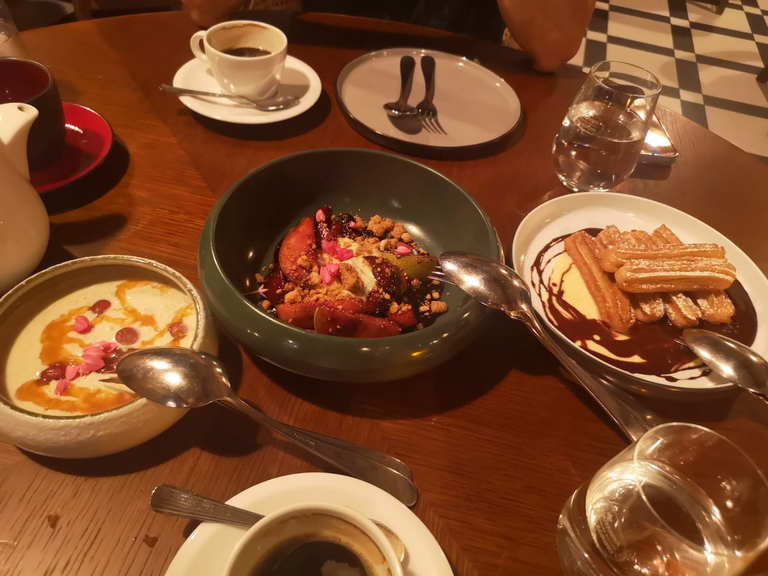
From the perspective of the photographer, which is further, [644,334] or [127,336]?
[644,334]

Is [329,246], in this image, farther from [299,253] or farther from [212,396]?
[212,396]

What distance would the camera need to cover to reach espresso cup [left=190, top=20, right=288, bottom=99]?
2.99 feet

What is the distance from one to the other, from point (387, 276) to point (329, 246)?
99 mm

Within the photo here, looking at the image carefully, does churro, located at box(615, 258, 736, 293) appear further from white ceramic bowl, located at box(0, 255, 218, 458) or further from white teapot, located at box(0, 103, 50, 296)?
white teapot, located at box(0, 103, 50, 296)

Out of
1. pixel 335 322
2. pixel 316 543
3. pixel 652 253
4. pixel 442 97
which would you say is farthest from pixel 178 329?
pixel 442 97

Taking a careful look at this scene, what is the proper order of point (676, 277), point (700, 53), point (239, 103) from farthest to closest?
point (700, 53) < point (239, 103) < point (676, 277)

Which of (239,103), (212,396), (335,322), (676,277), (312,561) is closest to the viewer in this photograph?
(312,561)

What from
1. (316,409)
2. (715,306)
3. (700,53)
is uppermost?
(715,306)

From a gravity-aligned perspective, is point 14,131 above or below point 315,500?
above

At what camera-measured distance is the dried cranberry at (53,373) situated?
0.50 meters

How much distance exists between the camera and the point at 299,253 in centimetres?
67

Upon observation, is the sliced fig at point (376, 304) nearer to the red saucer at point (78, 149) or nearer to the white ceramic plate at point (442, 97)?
the white ceramic plate at point (442, 97)

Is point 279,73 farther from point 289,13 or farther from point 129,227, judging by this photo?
point 129,227

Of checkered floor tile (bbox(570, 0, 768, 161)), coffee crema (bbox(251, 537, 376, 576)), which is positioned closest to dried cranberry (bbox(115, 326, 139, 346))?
coffee crema (bbox(251, 537, 376, 576))
